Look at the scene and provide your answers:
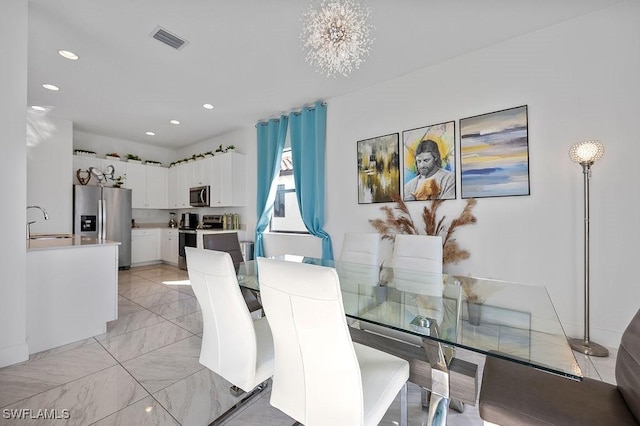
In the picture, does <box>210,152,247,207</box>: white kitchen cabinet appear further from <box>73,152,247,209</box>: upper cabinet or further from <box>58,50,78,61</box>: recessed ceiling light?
<box>58,50,78,61</box>: recessed ceiling light

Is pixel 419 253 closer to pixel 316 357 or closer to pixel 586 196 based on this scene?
pixel 586 196

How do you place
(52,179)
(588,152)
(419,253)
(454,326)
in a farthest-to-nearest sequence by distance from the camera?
(52,179) → (419,253) → (588,152) → (454,326)

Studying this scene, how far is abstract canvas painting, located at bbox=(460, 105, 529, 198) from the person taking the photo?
8.11ft

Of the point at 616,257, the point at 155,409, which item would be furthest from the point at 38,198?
the point at 616,257

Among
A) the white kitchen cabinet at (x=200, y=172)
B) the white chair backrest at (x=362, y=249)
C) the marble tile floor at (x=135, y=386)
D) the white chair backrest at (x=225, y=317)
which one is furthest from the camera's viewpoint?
the white kitchen cabinet at (x=200, y=172)

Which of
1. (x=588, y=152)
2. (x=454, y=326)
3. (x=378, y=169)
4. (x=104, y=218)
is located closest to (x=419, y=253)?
(x=454, y=326)

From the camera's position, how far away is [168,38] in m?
2.47

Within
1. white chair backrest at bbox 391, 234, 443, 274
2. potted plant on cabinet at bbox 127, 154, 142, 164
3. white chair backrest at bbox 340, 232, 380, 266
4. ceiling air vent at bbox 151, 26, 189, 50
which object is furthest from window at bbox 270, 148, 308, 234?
potted plant on cabinet at bbox 127, 154, 142, 164

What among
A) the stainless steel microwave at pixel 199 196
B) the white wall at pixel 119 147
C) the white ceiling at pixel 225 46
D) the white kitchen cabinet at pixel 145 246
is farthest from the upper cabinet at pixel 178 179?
the white ceiling at pixel 225 46

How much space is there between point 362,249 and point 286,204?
7.72 ft

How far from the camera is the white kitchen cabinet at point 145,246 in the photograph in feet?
18.4

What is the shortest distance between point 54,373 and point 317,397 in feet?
7.01

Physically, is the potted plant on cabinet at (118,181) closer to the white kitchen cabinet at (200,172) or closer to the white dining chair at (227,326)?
the white kitchen cabinet at (200,172)

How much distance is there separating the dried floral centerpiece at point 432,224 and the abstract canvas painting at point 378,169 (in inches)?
6.3
